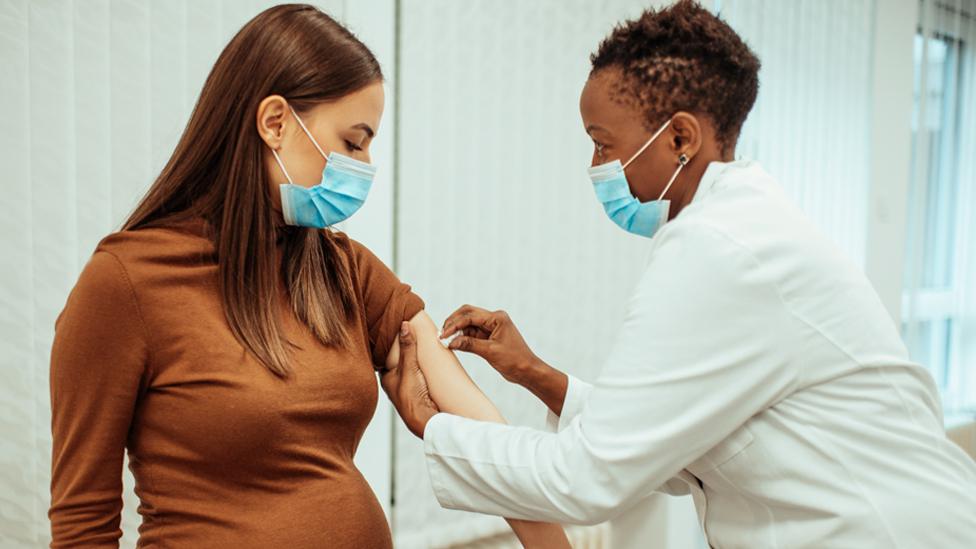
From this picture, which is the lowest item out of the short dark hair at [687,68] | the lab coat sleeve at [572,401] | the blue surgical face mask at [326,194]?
the lab coat sleeve at [572,401]

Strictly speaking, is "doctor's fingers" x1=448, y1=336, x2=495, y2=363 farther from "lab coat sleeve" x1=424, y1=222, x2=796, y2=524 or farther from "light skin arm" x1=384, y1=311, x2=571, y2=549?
"lab coat sleeve" x1=424, y1=222, x2=796, y2=524

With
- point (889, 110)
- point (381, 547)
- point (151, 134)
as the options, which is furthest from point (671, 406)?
point (889, 110)

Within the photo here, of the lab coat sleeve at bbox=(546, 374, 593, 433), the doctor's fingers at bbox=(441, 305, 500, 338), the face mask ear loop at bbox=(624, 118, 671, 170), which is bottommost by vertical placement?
the lab coat sleeve at bbox=(546, 374, 593, 433)

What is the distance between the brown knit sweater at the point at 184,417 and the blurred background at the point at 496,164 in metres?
0.61

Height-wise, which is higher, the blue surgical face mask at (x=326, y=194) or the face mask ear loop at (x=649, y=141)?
the face mask ear loop at (x=649, y=141)

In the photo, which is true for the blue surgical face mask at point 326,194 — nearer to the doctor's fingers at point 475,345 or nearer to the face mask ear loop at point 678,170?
the doctor's fingers at point 475,345

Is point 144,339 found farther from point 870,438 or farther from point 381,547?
point 870,438

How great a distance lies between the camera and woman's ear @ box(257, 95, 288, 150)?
3.97 feet

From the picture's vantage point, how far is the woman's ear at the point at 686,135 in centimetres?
118

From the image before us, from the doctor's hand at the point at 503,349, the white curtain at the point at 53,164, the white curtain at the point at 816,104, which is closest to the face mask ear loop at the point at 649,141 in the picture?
the doctor's hand at the point at 503,349

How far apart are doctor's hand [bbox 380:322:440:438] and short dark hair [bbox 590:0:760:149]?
0.61 m

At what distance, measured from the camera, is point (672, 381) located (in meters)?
1.04

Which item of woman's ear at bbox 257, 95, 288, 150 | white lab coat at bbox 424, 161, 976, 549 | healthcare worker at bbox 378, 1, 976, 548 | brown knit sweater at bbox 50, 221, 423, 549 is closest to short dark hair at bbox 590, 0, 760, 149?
healthcare worker at bbox 378, 1, 976, 548

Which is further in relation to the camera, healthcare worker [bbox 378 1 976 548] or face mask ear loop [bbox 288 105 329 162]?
face mask ear loop [bbox 288 105 329 162]
